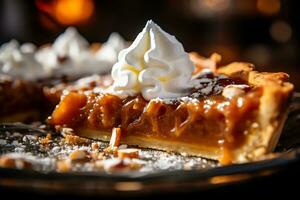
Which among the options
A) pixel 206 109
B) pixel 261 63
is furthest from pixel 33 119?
pixel 261 63

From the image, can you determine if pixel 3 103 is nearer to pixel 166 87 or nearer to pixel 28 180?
pixel 166 87

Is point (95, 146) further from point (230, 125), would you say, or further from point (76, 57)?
point (76, 57)

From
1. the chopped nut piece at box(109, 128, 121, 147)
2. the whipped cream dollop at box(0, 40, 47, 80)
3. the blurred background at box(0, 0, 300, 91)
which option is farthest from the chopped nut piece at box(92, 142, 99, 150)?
the blurred background at box(0, 0, 300, 91)

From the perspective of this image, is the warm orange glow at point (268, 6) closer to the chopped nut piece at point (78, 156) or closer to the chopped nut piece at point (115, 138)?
the chopped nut piece at point (115, 138)

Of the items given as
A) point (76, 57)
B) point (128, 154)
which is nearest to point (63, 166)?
point (128, 154)

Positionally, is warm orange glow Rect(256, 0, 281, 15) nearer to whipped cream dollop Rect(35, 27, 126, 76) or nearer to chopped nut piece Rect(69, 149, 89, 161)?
whipped cream dollop Rect(35, 27, 126, 76)

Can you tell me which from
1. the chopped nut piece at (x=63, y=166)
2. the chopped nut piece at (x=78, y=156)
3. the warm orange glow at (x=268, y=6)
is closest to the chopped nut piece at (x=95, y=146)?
the chopped nut piece at (x=78, y=156)
